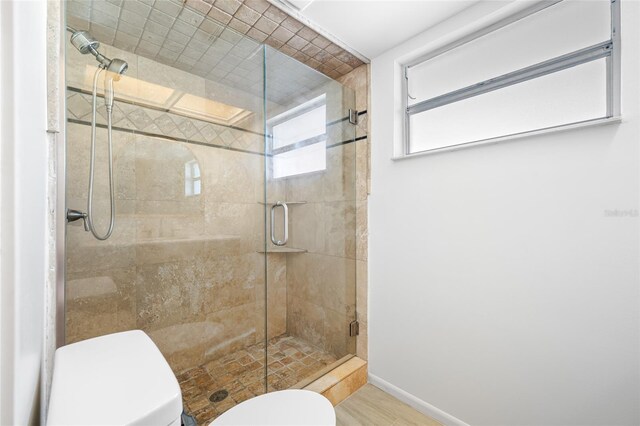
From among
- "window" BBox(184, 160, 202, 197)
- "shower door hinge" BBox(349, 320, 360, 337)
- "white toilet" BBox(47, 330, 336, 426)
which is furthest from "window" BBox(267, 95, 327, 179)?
"white toilet" BBox(47, 330, 336, 426)

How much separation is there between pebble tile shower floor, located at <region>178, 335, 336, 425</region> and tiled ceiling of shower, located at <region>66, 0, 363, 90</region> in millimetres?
2032

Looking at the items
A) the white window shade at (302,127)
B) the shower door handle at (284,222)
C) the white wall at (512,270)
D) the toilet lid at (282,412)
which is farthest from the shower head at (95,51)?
the toilet lid at (282,412)

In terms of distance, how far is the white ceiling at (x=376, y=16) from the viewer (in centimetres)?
142

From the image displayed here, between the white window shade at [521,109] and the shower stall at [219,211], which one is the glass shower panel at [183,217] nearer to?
the shower stall at [219,211]

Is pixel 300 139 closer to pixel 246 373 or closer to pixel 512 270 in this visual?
pixel 512 270

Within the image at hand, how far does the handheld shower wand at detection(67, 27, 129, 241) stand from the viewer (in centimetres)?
137

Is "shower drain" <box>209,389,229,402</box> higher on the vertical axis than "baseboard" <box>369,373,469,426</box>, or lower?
higher

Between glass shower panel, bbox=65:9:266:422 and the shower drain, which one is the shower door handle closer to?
glass shower panel, bbox=65:9:266:422

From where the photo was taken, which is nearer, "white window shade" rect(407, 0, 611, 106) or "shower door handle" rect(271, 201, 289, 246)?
"white window shade" rect(407, 0, 611, 106)

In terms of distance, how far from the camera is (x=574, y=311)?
3.80 feet

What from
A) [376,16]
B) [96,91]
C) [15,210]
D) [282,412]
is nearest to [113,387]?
[15,210]

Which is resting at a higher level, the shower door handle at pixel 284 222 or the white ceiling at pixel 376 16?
the white ceiling at pixel 376 16

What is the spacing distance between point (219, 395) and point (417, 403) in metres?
1.28

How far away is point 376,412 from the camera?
5.36 feet
